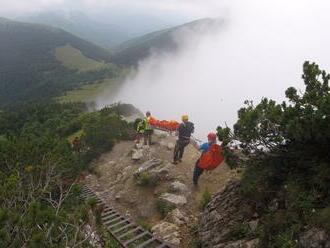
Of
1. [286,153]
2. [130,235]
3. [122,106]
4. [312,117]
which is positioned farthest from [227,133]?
[122,106]

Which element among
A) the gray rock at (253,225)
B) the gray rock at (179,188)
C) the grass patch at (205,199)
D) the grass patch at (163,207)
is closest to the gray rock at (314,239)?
the gray rock at (253,225)

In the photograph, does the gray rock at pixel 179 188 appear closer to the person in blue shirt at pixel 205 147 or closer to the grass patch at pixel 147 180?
the person in blue shirt at pixel 205 147

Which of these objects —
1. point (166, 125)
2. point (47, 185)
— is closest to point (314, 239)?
point (47, 185)

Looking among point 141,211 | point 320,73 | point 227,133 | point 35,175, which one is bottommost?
point 141,211

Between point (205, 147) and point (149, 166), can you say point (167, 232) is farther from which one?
point (149, 166)

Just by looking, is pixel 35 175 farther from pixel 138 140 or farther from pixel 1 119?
pixel 1 119
